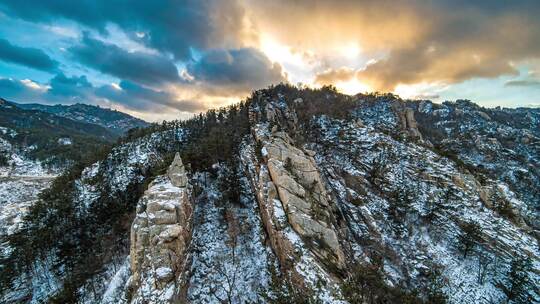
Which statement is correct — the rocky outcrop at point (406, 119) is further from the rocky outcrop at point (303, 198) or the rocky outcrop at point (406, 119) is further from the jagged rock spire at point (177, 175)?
the jagged rock spire at point (177, 175)

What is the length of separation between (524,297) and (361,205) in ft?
74.5

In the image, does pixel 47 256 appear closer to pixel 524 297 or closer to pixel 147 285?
pixel 147 285

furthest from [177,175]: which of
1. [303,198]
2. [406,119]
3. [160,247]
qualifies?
[406,119]

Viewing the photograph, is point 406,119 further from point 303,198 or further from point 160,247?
point 160,247

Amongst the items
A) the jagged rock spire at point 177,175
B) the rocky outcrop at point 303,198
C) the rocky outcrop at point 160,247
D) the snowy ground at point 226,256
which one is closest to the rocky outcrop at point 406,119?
the rocky outcrop at point 303,198

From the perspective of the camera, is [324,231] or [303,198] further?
[303,198]

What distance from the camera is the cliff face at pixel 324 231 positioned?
28.7 meters

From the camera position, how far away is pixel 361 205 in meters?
45.0

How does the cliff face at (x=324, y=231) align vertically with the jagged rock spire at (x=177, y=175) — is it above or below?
below

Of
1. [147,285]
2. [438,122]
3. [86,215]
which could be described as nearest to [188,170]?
[147,285]

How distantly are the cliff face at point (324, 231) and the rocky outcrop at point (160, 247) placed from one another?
0.41ft

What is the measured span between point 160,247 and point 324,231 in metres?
20.3

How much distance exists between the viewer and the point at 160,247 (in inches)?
1096

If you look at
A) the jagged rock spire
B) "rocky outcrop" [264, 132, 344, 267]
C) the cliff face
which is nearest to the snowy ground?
the cliff face
